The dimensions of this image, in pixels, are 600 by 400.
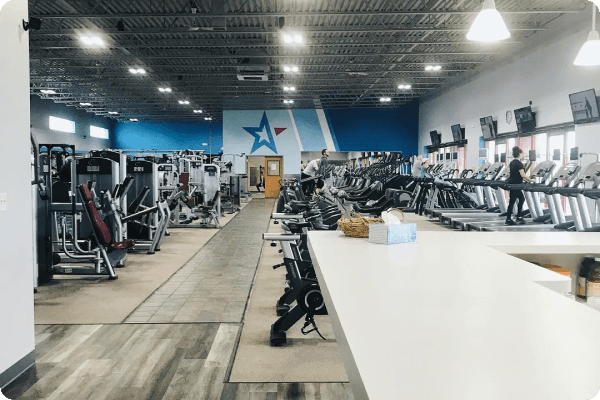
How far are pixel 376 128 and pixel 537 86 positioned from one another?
36.4ft

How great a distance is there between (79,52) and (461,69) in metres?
10.4

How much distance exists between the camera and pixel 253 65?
13664 mm

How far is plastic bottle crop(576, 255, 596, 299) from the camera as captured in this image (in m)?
2.95

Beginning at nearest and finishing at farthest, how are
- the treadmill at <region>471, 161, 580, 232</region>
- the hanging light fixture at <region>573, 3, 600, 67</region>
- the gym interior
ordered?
the gym interior < the hanging light fixture at <region>573, 3, 600, 67</region> < the treadmill at <region>471, 161, 580, 232</region>

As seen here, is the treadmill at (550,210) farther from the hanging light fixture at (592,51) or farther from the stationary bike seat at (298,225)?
the stationary bike seat at (298,225)

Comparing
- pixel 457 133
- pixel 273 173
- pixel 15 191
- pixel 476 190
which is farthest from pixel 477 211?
pixel 273 173

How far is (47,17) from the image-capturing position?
9.56 metres

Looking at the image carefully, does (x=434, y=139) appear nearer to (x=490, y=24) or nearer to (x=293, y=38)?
(x=293, y=38)

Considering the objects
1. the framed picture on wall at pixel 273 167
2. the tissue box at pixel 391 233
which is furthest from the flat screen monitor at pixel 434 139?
the tissue box at pixel 391 233

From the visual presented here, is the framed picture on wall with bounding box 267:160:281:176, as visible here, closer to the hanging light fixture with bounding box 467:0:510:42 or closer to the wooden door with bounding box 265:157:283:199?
the wooden door with bounding box 265:157:283:199

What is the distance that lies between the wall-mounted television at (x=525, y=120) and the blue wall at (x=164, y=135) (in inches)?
756

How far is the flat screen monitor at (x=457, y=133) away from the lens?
53.6 ft

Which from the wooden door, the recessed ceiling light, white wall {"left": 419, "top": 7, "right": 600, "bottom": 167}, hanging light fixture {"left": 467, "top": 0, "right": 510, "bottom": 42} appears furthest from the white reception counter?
the wooden door

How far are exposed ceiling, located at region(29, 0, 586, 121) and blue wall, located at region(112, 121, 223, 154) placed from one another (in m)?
7.47
